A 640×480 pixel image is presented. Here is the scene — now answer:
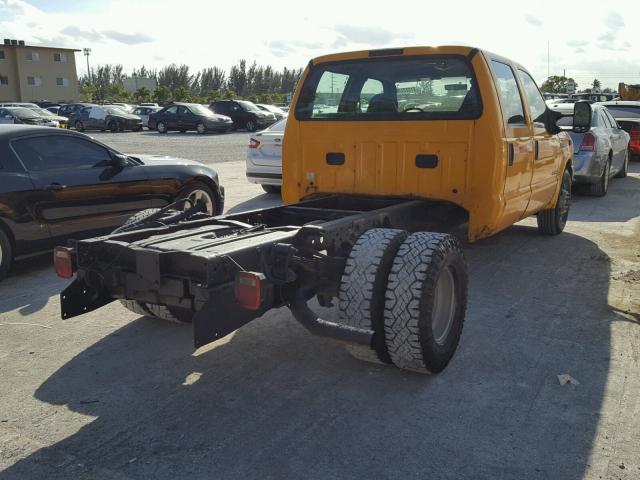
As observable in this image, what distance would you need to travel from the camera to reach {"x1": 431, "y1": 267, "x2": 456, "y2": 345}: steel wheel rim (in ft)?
13.6

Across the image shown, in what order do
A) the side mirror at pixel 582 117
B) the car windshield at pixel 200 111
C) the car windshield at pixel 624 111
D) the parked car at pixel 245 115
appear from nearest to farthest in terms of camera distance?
the side mirror at pixel 582 117 → the car windshield at pixel 624 111 → the car windshield at pixel 200 111 → the parked car at pixel 245 115

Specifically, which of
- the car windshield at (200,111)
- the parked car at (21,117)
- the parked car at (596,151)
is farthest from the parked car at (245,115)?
the parked car at (596,151)

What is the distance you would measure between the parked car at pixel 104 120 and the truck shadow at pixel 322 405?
3175 cm

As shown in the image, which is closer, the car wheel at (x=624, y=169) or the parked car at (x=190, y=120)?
the car wheel at (x=624, y=169)

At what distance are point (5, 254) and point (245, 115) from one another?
29102mm

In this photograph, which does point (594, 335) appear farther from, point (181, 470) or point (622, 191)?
point (622, 191)

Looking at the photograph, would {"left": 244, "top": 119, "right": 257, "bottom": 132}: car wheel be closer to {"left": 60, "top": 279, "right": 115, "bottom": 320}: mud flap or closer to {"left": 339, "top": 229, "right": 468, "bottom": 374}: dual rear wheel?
{"left": 60, "top": 279, "right": 115, "bottom": 320}: mud flap

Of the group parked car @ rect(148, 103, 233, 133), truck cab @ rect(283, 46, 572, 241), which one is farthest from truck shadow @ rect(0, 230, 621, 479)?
parked car @ rect(148, 103, 233, 133)

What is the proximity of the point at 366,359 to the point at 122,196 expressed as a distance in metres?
4.22

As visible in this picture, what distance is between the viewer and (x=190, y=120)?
107 ft

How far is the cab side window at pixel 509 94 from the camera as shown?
5.54 m

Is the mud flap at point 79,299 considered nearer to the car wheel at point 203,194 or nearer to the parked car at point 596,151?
the car wheel at point 203,194

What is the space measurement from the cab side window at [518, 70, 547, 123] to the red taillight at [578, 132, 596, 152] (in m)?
4.13

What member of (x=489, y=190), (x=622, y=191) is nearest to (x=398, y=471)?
(x=489, y=190)
